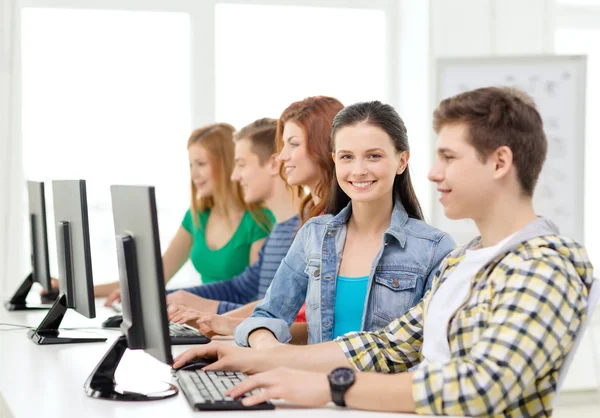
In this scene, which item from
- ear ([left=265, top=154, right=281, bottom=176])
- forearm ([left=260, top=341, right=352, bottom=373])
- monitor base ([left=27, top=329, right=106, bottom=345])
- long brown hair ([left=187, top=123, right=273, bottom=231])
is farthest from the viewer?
long brown hair ([left=187, top=123, right=273, bottom=231])

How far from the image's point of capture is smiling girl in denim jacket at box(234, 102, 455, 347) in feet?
6.71

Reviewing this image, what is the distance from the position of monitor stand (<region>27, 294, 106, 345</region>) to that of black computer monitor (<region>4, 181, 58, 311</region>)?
585mm

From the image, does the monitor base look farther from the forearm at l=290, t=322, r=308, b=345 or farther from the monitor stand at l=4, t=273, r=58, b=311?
the monitor stand at l=4, t=273, r=58, b=311

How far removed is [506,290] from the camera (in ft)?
4.64

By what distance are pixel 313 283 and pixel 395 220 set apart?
261 mm

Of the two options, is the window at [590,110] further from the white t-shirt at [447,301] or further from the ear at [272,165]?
the white t-shirt at [447,301]

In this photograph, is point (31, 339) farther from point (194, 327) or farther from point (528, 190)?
point (528, 190)

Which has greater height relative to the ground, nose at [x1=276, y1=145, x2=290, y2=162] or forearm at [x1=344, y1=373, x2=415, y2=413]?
nose at [x1=276, y1=145, x2=290, y2=162]

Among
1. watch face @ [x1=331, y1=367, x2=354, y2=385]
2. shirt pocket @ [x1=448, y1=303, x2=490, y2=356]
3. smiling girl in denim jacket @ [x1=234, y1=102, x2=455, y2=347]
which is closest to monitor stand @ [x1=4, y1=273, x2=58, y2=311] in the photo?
smiling girl in denim jacket @ [x1=234, y1=102, x2=455, y2=347]

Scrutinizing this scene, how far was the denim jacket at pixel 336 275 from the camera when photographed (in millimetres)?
2041

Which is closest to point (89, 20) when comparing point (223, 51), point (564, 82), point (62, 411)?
point (223, 51)

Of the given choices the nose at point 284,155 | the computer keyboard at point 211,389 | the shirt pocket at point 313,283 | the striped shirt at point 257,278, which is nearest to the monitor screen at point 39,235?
the striped shirt at point 257,278

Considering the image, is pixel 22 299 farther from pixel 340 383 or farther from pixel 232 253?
pixel 340 383

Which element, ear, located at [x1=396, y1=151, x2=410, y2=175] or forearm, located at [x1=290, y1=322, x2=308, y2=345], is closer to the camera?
ear, located at [x1=396, y1=151, x2=410, y2=175]
